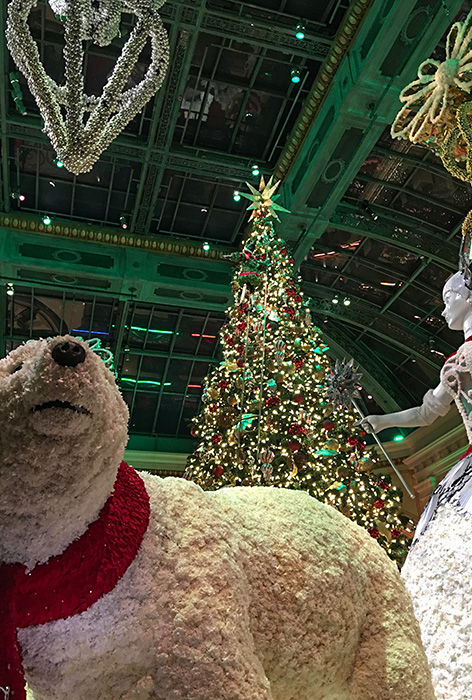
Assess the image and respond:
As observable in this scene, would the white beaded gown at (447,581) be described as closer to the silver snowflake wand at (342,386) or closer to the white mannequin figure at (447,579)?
the white mannequin figure at (447,579)

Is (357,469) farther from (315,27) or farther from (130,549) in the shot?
(315,27)

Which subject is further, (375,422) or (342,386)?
(342,386)

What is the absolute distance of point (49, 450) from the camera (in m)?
1.10

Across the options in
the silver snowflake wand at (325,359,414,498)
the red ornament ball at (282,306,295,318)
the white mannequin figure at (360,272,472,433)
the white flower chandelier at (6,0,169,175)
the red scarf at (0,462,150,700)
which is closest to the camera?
the red scarf at (0,462,150,700)

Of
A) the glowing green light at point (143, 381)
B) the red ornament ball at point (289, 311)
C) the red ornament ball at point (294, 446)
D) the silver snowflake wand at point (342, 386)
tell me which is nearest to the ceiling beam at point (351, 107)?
the red ornament ball at point (289, 311)

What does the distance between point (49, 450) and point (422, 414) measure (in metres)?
3.62

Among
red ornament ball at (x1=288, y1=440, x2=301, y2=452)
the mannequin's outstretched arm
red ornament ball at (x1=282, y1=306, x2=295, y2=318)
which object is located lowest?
red ornament ball at (x1=288, y1=440, x2=301, y2=452)

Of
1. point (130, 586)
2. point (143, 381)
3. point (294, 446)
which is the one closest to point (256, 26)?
point (294, 446)

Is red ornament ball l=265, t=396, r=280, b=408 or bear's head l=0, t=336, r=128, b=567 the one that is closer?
bear's head l=0, t=336, r=128, b=567

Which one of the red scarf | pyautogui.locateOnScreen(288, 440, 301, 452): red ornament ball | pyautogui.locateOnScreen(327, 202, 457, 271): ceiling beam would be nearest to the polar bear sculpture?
the red scarf

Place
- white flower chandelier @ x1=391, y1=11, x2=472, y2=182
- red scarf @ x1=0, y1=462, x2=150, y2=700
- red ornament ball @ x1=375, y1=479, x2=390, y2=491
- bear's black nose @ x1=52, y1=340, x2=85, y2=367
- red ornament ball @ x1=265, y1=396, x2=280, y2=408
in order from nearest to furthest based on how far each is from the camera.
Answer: red scarf @ x1=0, y1=462, x2=150, y2=700 < bear's black nose @ x1=52, y1=340, x2=85, y2=367 < white flower chandelier @ x1=391, y1=11, x2=472, y2=182 < red ornament ball @ x1=265, y1=396, x2=280, y2=408 < red ornament ball @ x1=375, y1=479, x2=390, y2=491

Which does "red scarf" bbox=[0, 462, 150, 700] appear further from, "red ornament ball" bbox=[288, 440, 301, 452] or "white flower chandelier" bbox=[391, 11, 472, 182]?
"white flower chandelier" bbox=[391, 11, 472, 182]

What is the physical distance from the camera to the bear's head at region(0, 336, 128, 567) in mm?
1093

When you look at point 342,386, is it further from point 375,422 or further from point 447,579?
point 447,579
